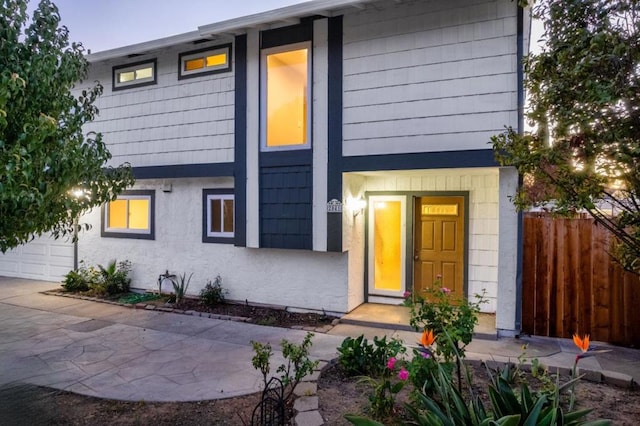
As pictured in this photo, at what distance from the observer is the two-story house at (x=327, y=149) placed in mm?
6332

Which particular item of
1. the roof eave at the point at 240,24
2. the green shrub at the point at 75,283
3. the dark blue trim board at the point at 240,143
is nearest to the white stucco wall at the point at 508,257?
Result: the roof eave at the point at 240,24

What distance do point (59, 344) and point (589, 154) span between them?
6.85 metres

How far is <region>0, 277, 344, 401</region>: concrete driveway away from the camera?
4.52 meters

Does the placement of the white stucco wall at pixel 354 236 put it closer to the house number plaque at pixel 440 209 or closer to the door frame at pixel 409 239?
the door frame at pixel 409 239

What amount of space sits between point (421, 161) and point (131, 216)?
6765 mm

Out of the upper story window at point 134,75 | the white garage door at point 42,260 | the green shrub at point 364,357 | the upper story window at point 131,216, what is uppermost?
the upper story window at point 134,75

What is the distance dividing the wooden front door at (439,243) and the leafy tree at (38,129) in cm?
563

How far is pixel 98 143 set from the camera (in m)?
4.40

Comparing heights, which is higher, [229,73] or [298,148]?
[229,73]

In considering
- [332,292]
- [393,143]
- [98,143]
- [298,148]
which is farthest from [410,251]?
[98,143]

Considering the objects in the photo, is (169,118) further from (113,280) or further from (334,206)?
(334,206)

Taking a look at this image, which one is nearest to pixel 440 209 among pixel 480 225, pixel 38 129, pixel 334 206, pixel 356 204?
pixel 480 225

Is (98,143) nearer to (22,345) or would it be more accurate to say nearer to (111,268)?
(22,345)

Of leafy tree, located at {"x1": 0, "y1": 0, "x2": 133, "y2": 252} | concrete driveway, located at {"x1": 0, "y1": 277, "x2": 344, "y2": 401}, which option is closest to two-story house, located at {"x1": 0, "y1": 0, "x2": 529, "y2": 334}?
concrete driveway, located at {"x1": 0, "y1": 277, "x2": 344, "y2": 401}
